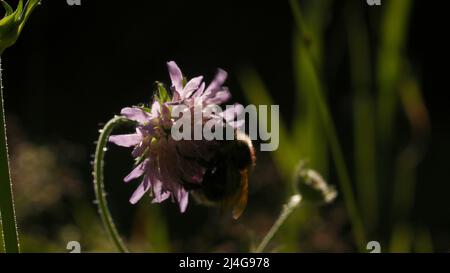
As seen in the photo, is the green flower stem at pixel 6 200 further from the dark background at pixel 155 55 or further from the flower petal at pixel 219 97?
the dark background at pixel 155 55

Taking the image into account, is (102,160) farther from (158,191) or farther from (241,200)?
(241,200)

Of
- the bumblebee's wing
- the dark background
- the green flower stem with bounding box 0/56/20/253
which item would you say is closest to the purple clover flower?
the bumblebee's wing

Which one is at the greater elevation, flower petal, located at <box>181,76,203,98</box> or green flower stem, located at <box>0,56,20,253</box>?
flower petal, located at <box>181,76,203,98</box>

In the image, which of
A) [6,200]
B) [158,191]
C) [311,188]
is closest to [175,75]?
[158,191]

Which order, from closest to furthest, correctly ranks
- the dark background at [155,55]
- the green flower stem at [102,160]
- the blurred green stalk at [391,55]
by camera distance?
the green flower stem at [102,160]
the blurred green stalk at [391,55]
the dark background at [155,55]

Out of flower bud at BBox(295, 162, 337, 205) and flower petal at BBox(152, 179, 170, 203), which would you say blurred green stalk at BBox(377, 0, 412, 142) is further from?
flower petal at BBox(152, 179, 170, 203)

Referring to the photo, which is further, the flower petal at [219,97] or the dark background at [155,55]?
the dark background at [155,55]

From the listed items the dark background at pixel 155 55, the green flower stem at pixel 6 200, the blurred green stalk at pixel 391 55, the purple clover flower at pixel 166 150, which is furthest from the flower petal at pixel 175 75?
the dark background at pixel 155 55

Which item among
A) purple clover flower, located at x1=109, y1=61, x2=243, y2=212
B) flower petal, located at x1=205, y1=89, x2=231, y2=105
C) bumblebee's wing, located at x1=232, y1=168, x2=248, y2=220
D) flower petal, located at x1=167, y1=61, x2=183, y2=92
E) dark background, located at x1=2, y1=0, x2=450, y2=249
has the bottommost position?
bumblebee's wing, located at x1=232, y1=168, x2=248, y2=220
